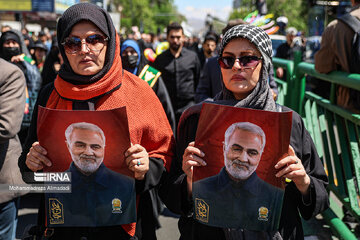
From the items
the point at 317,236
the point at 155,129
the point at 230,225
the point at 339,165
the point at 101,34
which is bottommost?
the point at 317,236

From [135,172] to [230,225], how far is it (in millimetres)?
499

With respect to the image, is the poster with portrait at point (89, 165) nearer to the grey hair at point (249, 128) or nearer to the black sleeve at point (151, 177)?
the black sleeve at point (151, 177)

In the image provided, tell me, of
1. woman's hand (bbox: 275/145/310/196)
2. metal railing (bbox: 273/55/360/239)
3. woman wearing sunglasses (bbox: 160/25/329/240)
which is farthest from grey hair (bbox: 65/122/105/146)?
metal railing (bbox: 273/55/360/239)

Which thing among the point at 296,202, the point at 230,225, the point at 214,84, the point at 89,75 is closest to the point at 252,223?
the point at 230,225

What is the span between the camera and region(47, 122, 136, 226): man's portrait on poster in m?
1.95

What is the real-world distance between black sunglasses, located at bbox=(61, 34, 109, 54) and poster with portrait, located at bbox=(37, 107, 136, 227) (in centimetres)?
36

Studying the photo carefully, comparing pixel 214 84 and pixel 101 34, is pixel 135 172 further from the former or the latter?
pixel 214 84

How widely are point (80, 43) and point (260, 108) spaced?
91 centimetres


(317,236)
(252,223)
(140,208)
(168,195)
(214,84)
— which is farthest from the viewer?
(214,84)

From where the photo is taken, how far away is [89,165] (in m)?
1.95

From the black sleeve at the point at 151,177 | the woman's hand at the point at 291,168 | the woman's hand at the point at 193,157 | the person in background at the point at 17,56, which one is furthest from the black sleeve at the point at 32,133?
the person in background at the point at 17,56

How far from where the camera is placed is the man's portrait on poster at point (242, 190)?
1.79 meters

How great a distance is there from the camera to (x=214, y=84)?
16.1 feet

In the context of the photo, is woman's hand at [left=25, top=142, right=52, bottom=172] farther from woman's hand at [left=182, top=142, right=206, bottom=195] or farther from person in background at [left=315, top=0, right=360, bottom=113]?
person in background at [left=315, top=0, right=360, bottom=113]
